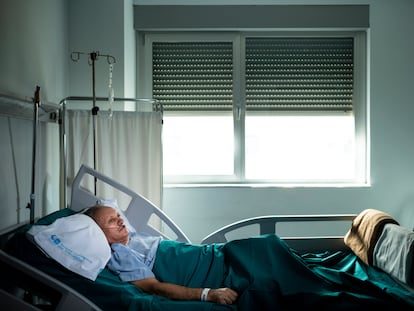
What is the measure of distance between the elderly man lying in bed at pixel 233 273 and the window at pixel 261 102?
158cm

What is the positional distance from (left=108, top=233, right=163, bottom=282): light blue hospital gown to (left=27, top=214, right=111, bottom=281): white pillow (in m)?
0.06

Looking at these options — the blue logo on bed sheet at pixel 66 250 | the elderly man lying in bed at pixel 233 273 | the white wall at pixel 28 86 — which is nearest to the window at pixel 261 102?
the white wall at pixel 28 86

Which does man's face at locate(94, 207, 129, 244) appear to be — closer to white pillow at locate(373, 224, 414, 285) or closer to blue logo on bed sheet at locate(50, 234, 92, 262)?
blue logo on bed sheet at locate(50, 234, 92, 262)

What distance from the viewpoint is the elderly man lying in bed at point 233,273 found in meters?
1.66

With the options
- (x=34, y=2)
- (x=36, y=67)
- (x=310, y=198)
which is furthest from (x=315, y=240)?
(x=34, y=2)

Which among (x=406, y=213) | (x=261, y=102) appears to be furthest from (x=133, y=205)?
(x=406, y=213)

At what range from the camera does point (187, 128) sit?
3701 millimetres

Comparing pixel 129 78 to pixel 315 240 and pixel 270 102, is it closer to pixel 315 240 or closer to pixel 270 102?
pixel 270 102

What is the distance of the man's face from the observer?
6.50ft

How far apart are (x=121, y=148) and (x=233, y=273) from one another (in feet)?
4.19

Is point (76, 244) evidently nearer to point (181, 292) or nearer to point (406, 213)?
point (181, 292)

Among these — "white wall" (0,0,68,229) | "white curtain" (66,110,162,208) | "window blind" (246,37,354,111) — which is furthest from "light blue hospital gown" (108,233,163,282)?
"window blind" (246,37,354,111)

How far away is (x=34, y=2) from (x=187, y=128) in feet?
5.06

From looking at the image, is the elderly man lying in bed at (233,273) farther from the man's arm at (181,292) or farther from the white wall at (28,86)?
the white wall at (28,86)
